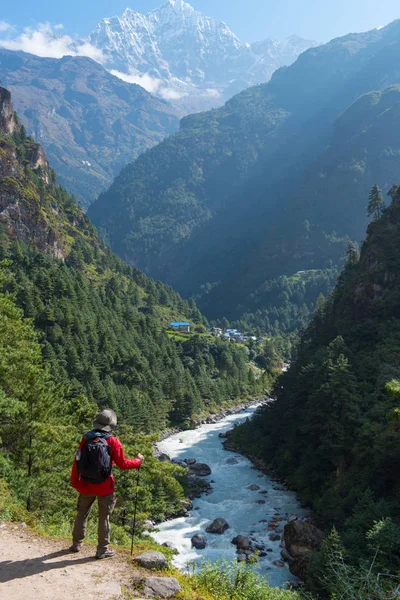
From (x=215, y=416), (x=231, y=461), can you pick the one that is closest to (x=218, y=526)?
(x=231, y=461)

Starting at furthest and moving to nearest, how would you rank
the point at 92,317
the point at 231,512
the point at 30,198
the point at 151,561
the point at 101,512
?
the point at 30,198, the point at 92,317, the point at 231,512, the point at 151,561, the point at 101,512

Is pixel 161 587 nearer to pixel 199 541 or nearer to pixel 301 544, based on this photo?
pixel 301 544

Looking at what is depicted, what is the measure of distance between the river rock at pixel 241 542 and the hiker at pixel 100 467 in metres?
29.6

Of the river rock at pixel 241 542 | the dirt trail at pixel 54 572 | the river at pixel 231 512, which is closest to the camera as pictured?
the dirt trail at pixel 54 572

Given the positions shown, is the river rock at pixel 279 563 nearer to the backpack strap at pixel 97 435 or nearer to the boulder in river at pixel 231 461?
the backpack strap at pixel 97 435

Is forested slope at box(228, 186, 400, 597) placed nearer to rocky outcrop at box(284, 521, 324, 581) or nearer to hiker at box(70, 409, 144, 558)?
rocky outcrop at box(284, 521, 324, 581)

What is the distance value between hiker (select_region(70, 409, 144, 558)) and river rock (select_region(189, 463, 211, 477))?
49.5 m

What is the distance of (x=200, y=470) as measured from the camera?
58875 millimetres

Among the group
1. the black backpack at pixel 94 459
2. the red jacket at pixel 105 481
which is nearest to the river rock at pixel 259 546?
the red jacket at pixel 105 481

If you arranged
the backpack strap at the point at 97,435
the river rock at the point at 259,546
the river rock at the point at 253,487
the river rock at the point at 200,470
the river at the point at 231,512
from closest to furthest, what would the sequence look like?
the backpack strap at the point at 97,435, the river at the point at 231,512, the river rock at the point at 259,546, the river rock at the point at 253,487, the river rock at the point at 200,470

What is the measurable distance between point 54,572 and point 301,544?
29.5 meters

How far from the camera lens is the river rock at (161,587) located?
9.69m

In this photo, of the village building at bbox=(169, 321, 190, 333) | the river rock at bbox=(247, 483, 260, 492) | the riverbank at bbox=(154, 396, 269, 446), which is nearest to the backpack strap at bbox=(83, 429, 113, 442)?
the river rock at bbox=(247, 483, 260, 492)

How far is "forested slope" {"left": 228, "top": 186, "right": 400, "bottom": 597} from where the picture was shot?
33906 millimetres
